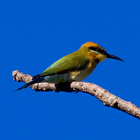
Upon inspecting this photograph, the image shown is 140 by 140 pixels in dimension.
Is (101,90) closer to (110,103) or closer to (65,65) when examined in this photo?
(110,103)

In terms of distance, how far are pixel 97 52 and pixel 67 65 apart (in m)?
0.76

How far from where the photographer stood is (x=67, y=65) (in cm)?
489

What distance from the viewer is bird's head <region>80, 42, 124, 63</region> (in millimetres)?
5320

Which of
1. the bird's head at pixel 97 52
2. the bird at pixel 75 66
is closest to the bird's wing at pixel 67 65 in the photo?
the bird at pixel 75 66

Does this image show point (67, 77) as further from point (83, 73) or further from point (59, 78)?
point (83, 73)

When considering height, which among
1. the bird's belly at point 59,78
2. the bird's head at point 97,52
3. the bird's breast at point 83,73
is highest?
the bird's head at point 97,52

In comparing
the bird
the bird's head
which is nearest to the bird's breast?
the bird

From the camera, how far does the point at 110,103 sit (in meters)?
3.10

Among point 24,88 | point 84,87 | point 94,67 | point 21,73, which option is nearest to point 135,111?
point 84,87

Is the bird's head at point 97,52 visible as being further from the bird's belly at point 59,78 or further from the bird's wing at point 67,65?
the bird's belly at point 59,78

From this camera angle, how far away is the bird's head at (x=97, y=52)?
532cm

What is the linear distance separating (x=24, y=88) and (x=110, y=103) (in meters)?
1.71

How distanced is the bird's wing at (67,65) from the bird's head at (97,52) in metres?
0.29

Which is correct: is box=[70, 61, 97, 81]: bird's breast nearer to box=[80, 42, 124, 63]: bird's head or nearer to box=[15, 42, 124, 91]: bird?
box=[15, 42, 124, 91]: bird
